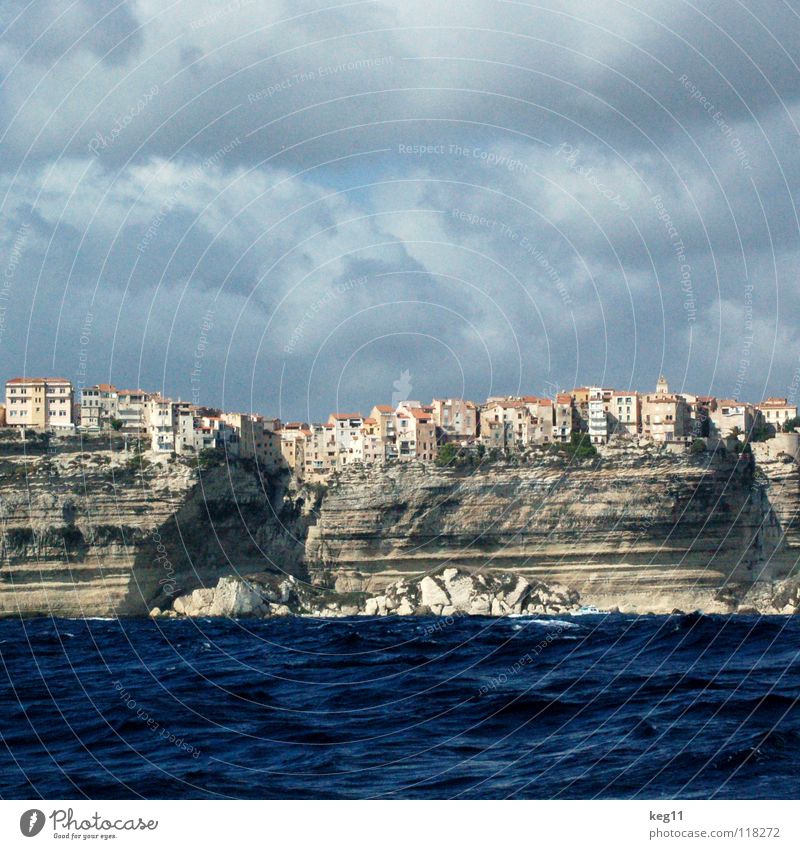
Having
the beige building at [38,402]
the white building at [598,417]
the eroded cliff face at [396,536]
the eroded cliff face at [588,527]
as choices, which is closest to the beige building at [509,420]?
the white building at [598,417]

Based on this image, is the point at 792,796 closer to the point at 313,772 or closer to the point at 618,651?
the point at 313,772

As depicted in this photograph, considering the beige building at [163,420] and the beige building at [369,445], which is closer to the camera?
the beige building at [163,420]

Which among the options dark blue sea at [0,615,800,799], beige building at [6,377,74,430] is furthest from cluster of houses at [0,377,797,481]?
dark blue sea at [0,615,800,799]

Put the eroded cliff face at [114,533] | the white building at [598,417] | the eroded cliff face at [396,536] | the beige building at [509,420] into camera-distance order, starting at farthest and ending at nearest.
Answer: the white building at [598,417] → the beige building at [509,420] → the eroded cliff face at [396,536] → the eroded cliff face at [114,533]

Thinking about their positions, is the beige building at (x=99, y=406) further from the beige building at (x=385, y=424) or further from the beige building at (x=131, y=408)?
the beige building at (x=385, y=424)

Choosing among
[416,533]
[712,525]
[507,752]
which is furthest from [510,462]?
[507,752]

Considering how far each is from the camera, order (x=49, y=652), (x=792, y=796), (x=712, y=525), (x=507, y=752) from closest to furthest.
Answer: (x=792, y=796), (x=507, y=752), (x=49, y=652), (x=712, y=525)

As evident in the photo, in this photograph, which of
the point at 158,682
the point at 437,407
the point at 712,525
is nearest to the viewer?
the point at 158,682
